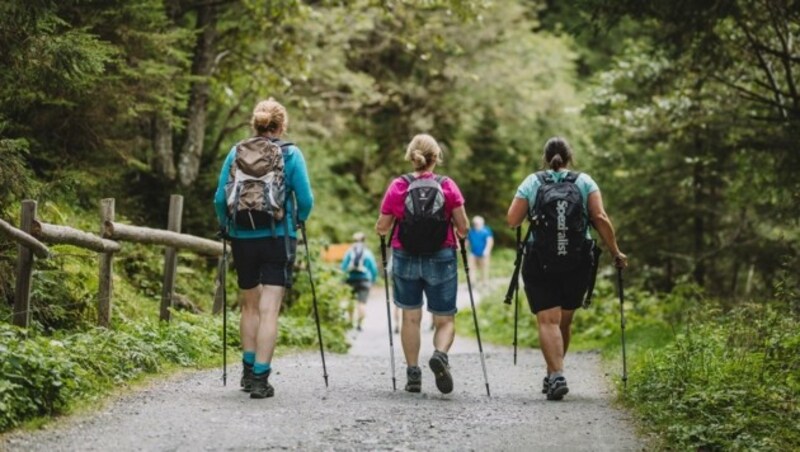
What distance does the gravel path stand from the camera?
5445 mm

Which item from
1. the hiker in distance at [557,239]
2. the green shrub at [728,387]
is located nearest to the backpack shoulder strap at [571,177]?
the hiker in distance at [557,239]

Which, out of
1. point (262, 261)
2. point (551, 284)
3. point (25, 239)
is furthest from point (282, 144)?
point (551, 284)

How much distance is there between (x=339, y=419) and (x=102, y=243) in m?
3.25

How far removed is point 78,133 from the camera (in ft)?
36.4

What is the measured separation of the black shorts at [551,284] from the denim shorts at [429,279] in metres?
0.63

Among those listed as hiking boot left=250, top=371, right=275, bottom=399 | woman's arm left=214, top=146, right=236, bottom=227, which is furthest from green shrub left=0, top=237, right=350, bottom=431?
woman's arm left=214, top=146, right=236, bottom=227

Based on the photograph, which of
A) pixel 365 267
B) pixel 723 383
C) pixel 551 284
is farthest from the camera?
pixel 365 267

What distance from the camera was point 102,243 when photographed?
8.29 metres

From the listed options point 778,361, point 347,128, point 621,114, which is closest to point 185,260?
point 621,114

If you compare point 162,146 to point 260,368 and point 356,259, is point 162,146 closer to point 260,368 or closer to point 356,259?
point 356,259

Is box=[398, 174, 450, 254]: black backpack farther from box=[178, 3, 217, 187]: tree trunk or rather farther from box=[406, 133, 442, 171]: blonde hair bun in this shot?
box=[178, 3, 217, 187]: tree trunk

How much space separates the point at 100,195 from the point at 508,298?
Result: 20.1ft

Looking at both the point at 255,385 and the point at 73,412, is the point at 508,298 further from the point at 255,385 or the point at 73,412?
the point at 73,412

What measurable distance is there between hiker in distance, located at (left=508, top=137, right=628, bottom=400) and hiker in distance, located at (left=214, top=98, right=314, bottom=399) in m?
1.90
